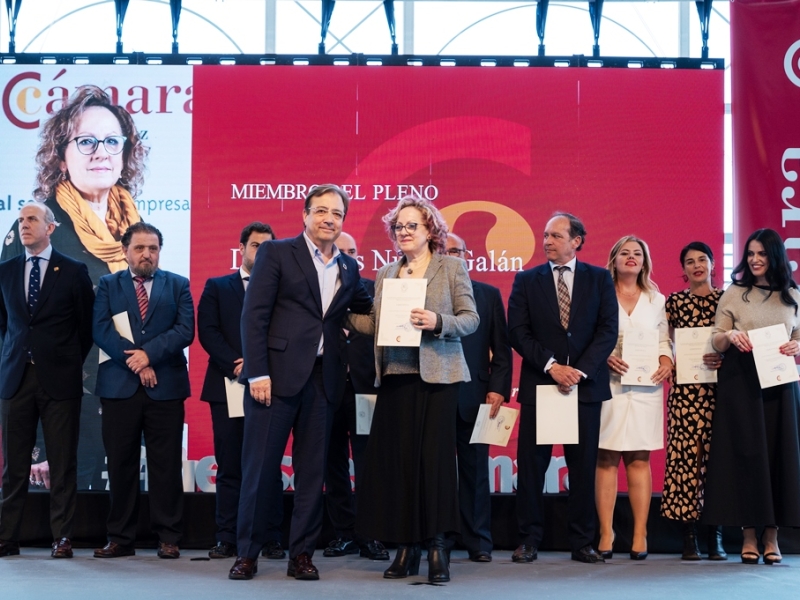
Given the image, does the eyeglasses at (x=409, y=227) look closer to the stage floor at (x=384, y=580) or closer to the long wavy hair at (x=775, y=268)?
the stage floor at (x=384, y=580)

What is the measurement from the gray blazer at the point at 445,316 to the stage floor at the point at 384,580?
887 millimetres

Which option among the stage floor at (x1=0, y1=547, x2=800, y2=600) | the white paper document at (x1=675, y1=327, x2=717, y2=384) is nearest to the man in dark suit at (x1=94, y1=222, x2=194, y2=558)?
Answer: the stage floor at (x1=0, y1=547, x2=800, y2=600)

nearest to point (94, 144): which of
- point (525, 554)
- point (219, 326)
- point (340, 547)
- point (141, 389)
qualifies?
point (219, 326)

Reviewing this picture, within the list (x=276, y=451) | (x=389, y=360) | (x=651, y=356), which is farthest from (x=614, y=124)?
(x=276, y=451)

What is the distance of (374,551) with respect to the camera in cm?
468

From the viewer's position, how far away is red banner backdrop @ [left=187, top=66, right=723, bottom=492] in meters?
6.00

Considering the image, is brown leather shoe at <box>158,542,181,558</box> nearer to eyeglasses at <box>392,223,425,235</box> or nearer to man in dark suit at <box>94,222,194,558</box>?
man in dark suit at <box>94,222,194,558</box>

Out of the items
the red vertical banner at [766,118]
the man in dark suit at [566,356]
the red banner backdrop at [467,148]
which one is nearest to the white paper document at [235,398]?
the red banner backdrop at [467,148]

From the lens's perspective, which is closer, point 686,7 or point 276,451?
point 276,451

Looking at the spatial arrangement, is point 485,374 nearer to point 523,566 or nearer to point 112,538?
point 523,566

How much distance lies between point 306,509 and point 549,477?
2.44 m

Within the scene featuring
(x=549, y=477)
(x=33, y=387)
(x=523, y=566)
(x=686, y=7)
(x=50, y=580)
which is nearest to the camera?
(x=50, y=580)

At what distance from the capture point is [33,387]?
4684 mm

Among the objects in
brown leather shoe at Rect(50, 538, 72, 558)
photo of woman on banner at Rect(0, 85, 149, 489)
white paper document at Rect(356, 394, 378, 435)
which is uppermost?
photo of woman on banner at Rect(0, 85, 149, 489)
